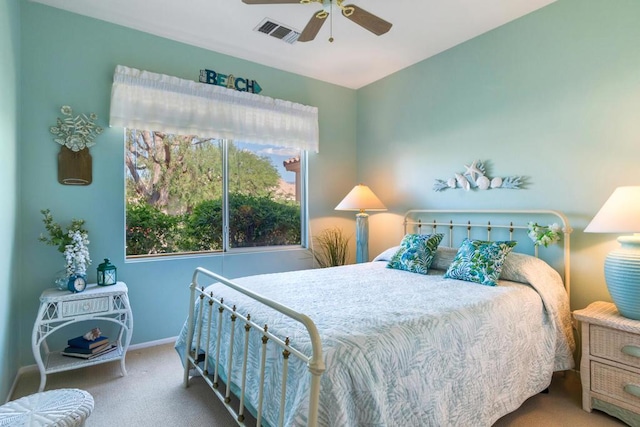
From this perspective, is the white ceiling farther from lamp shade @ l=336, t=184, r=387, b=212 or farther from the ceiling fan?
lamp shade @ l=336, t=184, r=387, b=212

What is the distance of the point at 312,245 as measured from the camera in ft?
13.4

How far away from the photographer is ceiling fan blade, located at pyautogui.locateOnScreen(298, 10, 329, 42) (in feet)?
6.96

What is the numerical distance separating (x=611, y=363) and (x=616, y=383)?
0.11 m

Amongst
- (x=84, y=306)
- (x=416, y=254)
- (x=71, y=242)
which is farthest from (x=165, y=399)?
(x=416, y=254)

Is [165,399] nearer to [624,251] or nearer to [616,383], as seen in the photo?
[616,383]

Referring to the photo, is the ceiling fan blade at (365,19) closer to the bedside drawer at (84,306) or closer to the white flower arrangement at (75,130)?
the white flower arrangement at (75,130)

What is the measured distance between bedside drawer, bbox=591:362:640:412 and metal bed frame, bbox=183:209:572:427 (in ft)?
1.97

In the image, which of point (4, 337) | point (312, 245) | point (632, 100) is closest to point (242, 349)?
point (4, 337)

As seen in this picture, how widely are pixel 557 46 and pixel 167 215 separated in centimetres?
356

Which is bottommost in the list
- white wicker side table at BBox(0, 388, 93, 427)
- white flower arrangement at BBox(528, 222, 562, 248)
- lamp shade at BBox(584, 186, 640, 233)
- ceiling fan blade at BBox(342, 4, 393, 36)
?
white wicker side table at BBox(0, 388, 93, 427)

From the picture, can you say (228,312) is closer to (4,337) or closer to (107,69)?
(4,337)

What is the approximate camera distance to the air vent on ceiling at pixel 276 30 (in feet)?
9.48

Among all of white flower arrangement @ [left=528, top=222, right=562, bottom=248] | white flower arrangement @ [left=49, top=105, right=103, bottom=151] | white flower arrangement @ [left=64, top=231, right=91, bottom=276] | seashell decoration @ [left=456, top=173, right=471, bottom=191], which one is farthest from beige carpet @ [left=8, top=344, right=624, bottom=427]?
white flower arrangement @ [left=49, top=105, right=103, bottom=151]

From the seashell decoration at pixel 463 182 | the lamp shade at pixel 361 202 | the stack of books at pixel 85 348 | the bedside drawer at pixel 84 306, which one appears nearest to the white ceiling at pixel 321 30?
the seashell decoration at pixel 463 182
